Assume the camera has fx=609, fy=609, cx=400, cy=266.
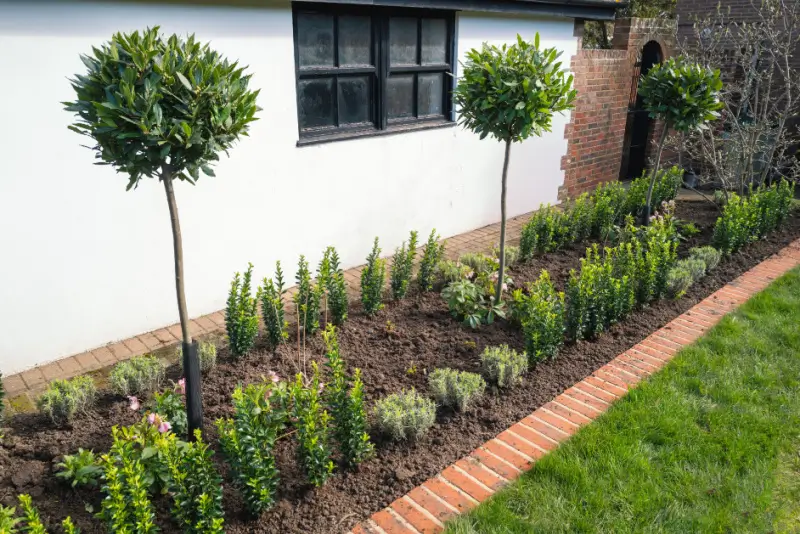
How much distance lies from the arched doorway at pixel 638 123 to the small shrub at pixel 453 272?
5.93 meters

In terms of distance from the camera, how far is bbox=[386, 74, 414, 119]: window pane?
22.5 ft

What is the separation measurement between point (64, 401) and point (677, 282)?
5229mm

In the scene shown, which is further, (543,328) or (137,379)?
(543,328)

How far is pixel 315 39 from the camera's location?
19.6ft

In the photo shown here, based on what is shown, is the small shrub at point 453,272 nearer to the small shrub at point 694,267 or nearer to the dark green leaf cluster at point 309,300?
the dark green leaf cluster at point 309,300

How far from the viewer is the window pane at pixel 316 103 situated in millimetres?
6035

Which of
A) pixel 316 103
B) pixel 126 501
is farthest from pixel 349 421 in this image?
pixel 316 103

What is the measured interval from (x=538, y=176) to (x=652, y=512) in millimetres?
6425

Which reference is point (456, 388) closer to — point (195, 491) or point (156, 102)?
point (195, 491)

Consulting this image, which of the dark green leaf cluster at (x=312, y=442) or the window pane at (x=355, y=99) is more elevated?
the window pane at (x=355, y=99)

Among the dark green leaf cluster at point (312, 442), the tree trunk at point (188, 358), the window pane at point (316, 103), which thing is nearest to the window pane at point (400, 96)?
the window pane at point (316, 103)

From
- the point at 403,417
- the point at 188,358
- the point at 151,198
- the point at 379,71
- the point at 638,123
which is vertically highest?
the point at 379,71

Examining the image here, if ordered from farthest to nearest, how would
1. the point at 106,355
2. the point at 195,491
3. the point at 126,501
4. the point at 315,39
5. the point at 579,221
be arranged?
the point at 579,221, the point at 315,39, the point at 106,355, the point at 195,491, the point at 126,501

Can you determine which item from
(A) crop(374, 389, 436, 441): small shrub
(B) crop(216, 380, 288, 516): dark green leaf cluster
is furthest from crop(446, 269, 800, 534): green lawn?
(B) crop(216, 380, 288, 516): dark green leaf cluster
